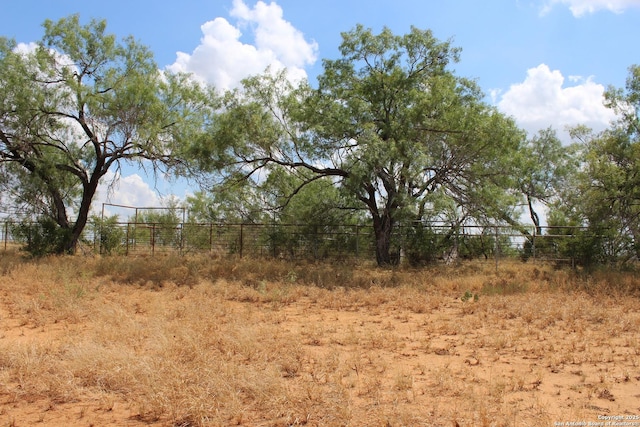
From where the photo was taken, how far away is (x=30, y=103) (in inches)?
769

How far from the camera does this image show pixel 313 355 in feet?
23.2

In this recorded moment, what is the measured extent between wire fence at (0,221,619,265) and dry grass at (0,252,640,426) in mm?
7337

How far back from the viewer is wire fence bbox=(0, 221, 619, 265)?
2102 centimetres

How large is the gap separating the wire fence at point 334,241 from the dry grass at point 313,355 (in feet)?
24.1

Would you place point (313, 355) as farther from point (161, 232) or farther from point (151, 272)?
point (161, 232)

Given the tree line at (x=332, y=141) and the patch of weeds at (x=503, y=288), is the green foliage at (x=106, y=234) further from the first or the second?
the patch of weeds at (x=503, y=288)

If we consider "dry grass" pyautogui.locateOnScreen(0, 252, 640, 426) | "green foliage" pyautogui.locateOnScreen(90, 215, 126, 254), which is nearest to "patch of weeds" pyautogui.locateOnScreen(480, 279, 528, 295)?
"dry grass" pyautogui.locateOnScreen(0, 252, 640, 426)

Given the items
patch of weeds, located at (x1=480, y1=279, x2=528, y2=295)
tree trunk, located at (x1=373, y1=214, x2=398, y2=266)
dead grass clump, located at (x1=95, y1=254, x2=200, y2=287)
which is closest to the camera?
patch of weeds, located at (x1=480, y1=279, x2=528, y2=295)

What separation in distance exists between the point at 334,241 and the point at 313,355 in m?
16.1

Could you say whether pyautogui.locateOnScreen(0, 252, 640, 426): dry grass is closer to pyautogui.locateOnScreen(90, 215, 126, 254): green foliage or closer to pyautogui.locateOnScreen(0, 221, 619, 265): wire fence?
pyautogui.locateOnScreen(0, 221, 619, 265): wire fence

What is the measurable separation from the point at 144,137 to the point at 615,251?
20.4 meters

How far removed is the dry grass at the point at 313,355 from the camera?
4.91 metres

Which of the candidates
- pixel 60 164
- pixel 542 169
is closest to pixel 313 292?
pixel 60 164

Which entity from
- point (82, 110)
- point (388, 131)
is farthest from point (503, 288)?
point (82, 110)
